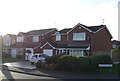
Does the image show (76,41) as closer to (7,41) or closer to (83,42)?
(83,42)

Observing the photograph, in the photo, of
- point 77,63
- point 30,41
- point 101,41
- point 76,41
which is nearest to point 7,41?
point 30,41

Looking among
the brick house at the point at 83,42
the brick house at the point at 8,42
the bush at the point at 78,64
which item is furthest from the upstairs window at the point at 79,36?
the brick house at the point at 8,42

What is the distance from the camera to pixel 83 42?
48344 millimetres

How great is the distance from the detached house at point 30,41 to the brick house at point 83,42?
17.1ft

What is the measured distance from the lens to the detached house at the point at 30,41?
194ft

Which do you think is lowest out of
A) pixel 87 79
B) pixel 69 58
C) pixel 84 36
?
pixel 87 79

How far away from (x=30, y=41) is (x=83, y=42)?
18305 mm

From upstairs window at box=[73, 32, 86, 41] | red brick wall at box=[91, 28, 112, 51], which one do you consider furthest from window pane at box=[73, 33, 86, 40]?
red brick wall at box=[91, 28, 112, 51]

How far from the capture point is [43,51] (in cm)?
5503

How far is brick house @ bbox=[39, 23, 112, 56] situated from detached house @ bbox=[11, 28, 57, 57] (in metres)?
5.21

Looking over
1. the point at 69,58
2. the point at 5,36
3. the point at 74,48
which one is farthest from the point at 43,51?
the point at 69,58

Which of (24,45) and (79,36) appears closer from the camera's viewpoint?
(79,36)

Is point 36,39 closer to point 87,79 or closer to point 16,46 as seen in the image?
point 16,46

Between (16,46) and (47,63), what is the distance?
3707 cm
